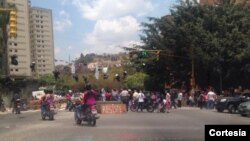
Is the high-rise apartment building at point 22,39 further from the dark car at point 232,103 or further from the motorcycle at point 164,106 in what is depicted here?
the dark car at point 232,103

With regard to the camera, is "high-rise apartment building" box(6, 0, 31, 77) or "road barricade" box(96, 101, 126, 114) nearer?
"road barricade" box(96, 101, 126, 114)

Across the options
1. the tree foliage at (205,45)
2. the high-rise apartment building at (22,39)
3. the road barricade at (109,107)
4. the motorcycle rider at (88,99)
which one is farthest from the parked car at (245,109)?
the high-rise apartment building at (22,39)

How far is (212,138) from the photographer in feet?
25.6

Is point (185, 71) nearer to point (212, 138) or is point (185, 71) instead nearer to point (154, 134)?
point (154, 134)

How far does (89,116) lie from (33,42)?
108m

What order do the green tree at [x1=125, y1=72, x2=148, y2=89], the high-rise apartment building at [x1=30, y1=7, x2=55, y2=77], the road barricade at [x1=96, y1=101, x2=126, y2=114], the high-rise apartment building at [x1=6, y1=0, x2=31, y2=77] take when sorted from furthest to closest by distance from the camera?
the high-rise apartment building at [x1=30, y1=7, x2=55, y2=77] < the high-rise apartment building at [x1=6, y1=0, x2=31, y2=77] < the green tree at [x1=125, y1=72, x2=148, y2=89] < the road barricade at [x1=96, y1=101, x2=126, y2=114]

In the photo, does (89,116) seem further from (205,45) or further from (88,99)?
(205,45)

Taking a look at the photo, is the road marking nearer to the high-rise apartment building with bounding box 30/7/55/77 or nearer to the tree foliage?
the tree foliage

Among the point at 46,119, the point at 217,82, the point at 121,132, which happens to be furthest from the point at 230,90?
the point at 121,132

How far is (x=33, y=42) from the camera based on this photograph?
130125 mm

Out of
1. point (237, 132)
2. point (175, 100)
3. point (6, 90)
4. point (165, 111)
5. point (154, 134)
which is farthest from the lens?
point (6, 90)

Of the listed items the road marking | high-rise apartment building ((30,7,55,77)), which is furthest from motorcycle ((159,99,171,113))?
high-rise apartment building ((30,7,55,77))

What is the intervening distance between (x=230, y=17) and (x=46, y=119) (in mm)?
35796

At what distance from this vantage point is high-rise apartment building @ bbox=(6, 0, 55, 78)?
110 m
